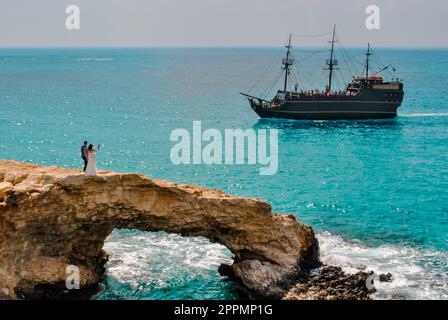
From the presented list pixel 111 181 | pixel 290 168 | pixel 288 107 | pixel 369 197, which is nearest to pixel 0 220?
pixel 111 181

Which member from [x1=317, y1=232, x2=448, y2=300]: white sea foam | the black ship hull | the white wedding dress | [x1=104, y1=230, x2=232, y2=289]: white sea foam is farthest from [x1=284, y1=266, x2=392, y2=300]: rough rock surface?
the black ship hull

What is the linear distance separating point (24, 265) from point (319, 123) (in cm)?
6411

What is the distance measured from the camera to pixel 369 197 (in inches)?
1719

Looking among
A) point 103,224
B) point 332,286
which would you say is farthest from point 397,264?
point 103,224

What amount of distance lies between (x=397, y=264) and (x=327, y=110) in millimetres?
55422

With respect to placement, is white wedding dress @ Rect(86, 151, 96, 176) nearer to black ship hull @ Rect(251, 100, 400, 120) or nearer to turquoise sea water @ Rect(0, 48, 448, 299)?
turquoise sea water @ Rect(0, 48, 448, 299)

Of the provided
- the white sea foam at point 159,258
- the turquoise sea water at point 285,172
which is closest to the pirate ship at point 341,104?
the turquoise sea water at point 285,172

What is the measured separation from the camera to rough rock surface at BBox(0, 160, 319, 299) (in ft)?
71.7

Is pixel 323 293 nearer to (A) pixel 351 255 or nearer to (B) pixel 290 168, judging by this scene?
(A) pixel 351 255

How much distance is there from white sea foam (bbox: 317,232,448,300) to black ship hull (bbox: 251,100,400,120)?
50.5m

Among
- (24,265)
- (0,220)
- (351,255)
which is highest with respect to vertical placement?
(0,220)

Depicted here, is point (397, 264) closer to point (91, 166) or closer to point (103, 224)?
point (103, 224)

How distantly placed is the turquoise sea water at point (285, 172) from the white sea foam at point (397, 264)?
6cm

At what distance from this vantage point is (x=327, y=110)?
273ft
